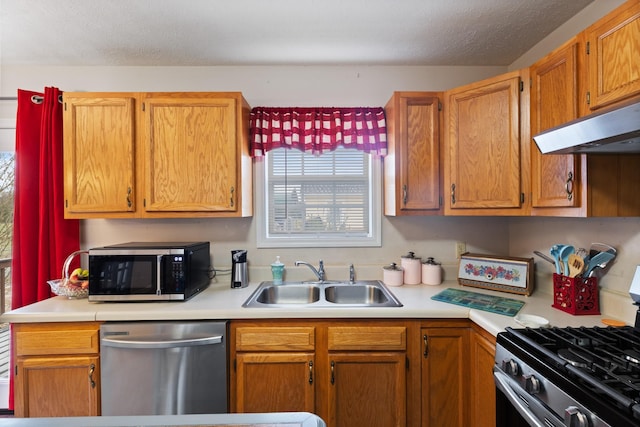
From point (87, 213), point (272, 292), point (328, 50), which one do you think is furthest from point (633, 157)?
point (87, 213)

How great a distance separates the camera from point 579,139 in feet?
3.43

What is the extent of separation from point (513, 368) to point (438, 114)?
1442mm

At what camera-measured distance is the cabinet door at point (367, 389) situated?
5.13ft

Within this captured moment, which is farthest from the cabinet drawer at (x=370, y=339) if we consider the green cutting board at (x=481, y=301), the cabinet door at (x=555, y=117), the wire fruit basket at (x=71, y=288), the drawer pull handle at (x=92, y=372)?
the wire fruit basket at (x=71, y=288)

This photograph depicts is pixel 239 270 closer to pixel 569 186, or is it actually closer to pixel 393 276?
pixel 393 276

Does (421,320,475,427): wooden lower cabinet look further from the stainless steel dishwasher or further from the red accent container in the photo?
the stainless steel dishwasher

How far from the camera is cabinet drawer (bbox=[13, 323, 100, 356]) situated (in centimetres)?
153

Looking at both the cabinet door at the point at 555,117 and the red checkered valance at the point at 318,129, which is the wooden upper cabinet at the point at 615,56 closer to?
the cabinet door at the point at 555,117

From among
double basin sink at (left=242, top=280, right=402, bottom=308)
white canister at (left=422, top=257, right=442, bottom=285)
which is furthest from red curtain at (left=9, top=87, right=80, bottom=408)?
white canister at (left=422, top=257, right=442, bottom=285)

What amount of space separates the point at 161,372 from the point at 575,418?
67.1 inches

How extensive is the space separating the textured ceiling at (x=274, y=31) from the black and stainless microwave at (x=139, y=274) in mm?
1306

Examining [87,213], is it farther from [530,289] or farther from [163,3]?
[530,289]

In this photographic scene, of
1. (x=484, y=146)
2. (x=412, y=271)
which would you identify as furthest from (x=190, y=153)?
(x=484, y=146)

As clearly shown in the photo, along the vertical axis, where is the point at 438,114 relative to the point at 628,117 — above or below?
above
